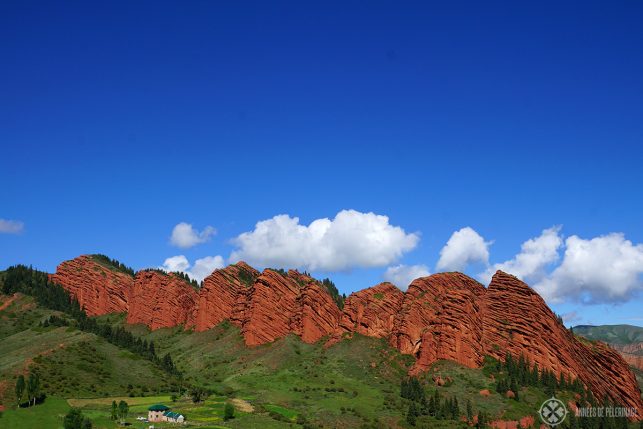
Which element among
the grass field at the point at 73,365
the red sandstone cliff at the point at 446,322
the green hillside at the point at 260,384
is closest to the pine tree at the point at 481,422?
the green hillside at the point at 260,384

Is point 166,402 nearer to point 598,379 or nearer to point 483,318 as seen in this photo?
point 483,318

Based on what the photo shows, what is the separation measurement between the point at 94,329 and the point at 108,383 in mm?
45082

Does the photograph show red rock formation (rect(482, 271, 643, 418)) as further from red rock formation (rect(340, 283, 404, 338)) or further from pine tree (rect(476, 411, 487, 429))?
pine tree (rect(476, 411, 487, 429))

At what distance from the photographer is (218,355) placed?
166375 millimetres

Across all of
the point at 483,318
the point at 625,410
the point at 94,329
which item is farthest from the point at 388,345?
the point at 94,329

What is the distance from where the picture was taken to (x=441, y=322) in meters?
139

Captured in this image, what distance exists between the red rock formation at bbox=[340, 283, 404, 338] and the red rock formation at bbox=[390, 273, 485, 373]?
175 inches

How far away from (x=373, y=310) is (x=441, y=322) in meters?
25.1

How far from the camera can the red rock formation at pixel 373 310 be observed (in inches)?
6230

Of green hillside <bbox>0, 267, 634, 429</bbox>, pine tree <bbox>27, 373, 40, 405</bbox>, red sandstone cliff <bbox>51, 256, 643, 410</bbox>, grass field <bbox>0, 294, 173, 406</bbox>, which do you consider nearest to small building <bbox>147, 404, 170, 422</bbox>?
green hillside <bbox>0, 267, 634, 429</bbox>

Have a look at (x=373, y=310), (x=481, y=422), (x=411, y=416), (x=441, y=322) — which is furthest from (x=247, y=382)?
(x=481, y=422)

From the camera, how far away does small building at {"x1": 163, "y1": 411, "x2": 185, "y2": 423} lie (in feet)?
325

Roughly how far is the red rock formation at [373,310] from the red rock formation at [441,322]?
444 cm

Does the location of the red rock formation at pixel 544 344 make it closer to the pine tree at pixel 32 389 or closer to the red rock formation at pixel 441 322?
the red rock formation at pixel 441 322
